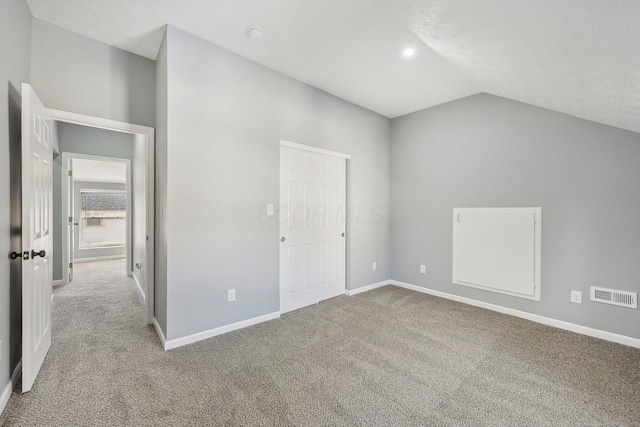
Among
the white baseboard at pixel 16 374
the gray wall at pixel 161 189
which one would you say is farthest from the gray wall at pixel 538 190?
the white baseboard at pixel 16 374

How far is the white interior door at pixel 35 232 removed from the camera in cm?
173

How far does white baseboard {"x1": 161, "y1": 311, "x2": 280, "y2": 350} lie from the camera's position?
7.77 ft

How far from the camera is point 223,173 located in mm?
2672

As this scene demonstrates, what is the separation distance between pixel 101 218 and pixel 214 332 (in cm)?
708

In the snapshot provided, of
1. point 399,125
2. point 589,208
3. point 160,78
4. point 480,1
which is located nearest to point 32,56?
point 160,78

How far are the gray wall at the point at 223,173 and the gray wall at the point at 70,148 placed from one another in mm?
3021

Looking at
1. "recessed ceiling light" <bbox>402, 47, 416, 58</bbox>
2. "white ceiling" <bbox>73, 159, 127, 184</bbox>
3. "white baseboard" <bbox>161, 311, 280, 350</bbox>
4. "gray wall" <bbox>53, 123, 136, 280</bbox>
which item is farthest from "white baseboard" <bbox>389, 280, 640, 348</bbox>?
"white ceiling" <bbox>73, 159, 127, 184</bbox>

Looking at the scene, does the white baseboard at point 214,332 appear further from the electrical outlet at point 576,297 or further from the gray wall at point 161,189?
the electrical outlet at point 576,297

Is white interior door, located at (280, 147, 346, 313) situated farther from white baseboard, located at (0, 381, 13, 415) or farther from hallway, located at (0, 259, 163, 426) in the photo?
white baseboard, located at (0, 381, 13, 415)

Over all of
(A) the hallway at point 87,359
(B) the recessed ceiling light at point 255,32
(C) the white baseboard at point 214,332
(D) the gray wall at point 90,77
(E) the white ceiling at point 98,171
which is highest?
(B) the recessed ceiling light at point 255,32

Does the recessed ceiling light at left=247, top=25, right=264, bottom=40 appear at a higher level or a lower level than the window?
higher

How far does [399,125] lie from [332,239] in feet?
7.07

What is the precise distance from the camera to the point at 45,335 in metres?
2.18

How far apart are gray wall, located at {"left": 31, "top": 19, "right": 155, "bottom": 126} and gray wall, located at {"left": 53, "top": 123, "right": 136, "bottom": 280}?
105 inches
